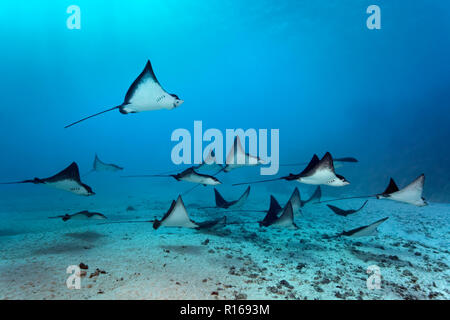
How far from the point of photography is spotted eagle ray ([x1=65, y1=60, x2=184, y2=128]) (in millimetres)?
3990

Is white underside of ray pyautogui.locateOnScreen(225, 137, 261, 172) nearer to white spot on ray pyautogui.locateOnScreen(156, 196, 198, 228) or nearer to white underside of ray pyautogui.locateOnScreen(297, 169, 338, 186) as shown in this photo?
white underside of ray pyautogui.locateOnScreen(297, 169, 338, 186)

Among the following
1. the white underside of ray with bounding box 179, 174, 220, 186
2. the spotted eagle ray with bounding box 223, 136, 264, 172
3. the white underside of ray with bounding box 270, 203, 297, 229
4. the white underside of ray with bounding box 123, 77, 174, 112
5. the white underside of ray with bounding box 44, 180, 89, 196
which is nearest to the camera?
the white underside of ray with bounding box 44, 180, 89, 196

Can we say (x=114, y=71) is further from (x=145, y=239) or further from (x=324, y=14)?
(x=145, y=239)

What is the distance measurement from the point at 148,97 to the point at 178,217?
8.17 ft

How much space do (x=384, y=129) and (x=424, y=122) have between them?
8.20 meters

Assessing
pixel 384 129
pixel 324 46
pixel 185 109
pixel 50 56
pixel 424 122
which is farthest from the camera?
pixel 185 109

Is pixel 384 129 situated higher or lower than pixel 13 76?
lower

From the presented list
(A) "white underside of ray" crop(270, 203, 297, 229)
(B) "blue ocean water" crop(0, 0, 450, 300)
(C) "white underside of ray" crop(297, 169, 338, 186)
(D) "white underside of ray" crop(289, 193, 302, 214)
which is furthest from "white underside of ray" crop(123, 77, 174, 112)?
(B) "blue ocean water" crop(0, 0, 450, 300)

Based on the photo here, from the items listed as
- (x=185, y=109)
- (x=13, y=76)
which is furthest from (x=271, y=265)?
(x=185, y=109)

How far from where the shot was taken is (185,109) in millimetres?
140875

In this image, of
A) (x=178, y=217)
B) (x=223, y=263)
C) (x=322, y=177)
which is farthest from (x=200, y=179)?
(x=322, y=177)

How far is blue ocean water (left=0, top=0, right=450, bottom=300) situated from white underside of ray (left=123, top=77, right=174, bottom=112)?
1067 centimetres

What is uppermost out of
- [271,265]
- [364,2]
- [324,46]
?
[324,46]
